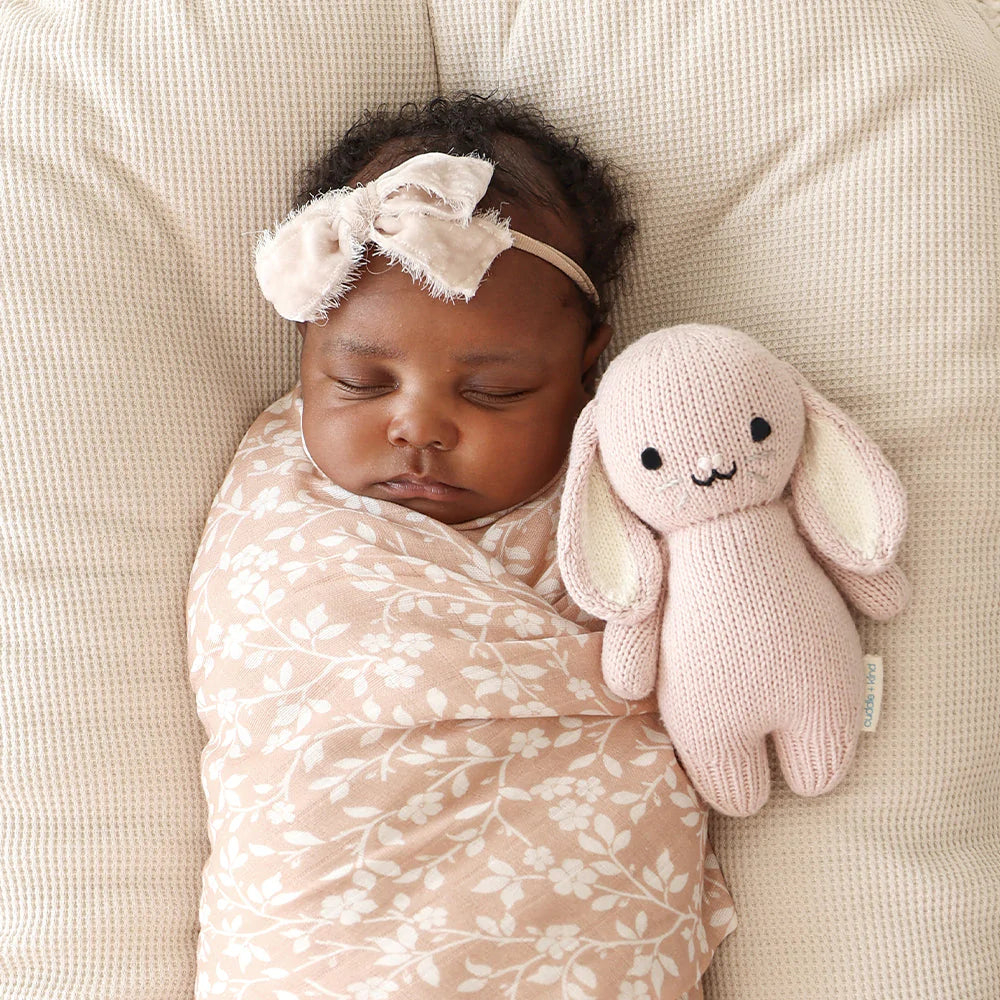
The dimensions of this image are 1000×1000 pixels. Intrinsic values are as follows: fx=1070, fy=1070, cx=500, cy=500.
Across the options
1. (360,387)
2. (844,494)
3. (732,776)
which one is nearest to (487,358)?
(360,387)

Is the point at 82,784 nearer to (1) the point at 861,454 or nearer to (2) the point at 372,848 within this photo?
(2) the point at 372,848

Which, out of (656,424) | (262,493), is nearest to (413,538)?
(262,493)

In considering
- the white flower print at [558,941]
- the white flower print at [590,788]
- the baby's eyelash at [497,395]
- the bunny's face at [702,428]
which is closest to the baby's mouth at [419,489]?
the baby's eyelash at [497,395]

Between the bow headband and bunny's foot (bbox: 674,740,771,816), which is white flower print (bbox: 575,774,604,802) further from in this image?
the bow headband

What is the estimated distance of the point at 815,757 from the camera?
102cm

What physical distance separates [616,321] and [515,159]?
25cm

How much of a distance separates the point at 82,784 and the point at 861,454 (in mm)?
870

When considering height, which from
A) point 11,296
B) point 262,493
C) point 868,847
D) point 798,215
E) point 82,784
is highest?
point 798,215

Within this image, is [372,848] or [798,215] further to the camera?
[798,215]

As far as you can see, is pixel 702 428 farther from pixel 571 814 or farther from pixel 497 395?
pixel 571 814

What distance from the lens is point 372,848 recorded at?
1.00 metres

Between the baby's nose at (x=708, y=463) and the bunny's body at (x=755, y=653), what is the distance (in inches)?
2.2

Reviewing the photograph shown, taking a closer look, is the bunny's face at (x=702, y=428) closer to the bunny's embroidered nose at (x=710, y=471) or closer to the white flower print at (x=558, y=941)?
the bunny's embroidered nose at (x=710, y=471)

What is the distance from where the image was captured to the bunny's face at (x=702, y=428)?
970mm
